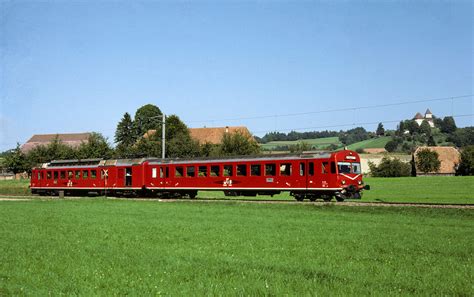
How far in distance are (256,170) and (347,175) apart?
591 cm

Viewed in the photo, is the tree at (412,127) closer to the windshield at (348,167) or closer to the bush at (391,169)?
the bush at (391,169)

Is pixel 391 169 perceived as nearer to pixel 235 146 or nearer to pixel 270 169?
pixel 235 146

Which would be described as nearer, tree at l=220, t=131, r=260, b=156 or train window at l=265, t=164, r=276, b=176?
train window at l=265, t=164, r=276, b=176

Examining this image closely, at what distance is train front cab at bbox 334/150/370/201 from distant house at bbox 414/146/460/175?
7402 centimetres

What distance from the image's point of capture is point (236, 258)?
12008mm

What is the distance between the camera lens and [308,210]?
93.1ft

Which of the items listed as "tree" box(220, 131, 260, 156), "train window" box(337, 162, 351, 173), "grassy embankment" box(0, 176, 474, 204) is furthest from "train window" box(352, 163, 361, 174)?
"tree" box(220, 131, 260, 156)

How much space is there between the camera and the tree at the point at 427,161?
10206cm

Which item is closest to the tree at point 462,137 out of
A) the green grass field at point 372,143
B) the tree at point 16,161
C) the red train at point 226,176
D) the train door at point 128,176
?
the green grass field at point 372,143

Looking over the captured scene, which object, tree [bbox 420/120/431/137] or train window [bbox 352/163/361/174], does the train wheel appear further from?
tree [bbox 420/120/431/137]

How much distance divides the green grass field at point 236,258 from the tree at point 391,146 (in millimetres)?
123269

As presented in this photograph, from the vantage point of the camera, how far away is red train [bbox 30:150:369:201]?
109ft

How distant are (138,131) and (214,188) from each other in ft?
272

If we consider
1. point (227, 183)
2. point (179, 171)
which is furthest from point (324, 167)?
point (179, 171)
